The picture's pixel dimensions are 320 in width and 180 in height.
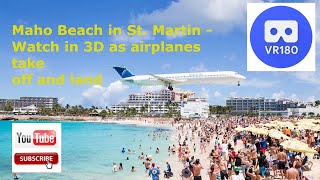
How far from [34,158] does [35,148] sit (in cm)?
29

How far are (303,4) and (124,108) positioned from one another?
17122 cm

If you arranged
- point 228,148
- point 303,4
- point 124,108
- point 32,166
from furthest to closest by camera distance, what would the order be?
1. point 124,108
2. point 228,148
3. point 303,4
4. point 32,166

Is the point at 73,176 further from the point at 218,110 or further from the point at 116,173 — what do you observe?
the point at 218,110

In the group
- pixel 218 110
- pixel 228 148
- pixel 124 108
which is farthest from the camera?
pixel 124 108

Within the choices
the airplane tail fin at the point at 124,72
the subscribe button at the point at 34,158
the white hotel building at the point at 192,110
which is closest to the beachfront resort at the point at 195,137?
the white hotel building at the point at 192,110

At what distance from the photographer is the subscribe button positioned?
363 inches

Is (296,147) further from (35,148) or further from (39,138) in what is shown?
(35,148)

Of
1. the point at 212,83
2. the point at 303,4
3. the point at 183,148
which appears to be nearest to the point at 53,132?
the point at 303,4

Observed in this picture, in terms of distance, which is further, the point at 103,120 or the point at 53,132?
Result: the point at 103,120

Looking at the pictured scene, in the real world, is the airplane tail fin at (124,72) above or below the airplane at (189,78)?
above

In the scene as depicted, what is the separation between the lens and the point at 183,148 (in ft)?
84.7

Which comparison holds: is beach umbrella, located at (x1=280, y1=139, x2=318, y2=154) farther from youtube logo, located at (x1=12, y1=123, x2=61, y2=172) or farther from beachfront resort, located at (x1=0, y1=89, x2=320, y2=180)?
youtube logo, located at (x1=12, y1=123, x2=61, y2=172)

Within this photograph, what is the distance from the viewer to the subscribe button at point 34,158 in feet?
30.2

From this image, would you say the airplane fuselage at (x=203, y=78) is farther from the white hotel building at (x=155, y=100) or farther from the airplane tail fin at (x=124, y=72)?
the white hotel building at (x=155, y=100)
